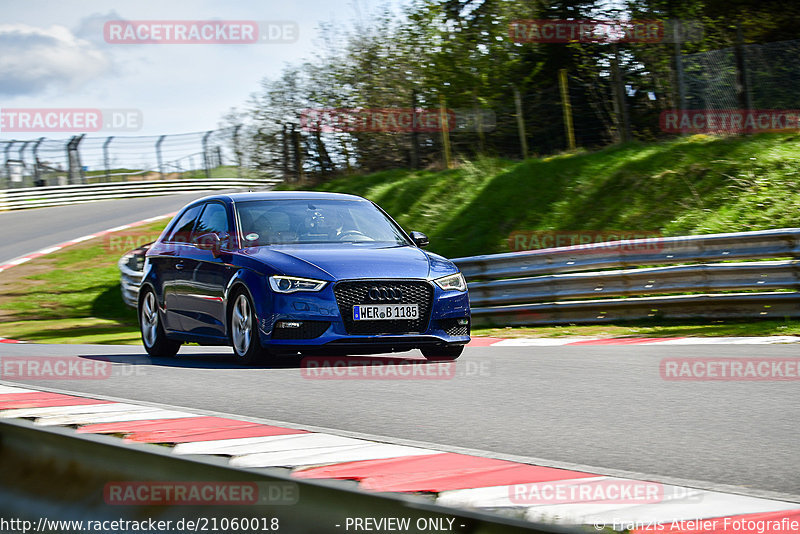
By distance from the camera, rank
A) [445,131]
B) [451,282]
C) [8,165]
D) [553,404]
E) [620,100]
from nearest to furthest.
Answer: [553,404], [451,282], [620,100], [445,131], [8,165]

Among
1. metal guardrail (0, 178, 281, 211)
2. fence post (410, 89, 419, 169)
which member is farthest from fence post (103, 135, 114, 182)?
fence post (410, 89, 419, 169)

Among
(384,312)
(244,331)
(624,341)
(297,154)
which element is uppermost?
(297,154)

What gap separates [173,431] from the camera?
495 centimetres

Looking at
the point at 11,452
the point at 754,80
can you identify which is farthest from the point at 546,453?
Result: the point at 754,80

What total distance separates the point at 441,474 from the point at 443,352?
561 cm

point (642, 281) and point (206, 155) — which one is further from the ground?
point (206, 155)

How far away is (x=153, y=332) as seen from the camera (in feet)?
35.4

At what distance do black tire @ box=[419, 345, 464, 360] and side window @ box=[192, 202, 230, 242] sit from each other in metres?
2.17

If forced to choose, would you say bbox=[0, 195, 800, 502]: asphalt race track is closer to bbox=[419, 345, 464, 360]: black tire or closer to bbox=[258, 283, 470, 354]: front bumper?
bbox=[419, 345, 464, 360]: black tire

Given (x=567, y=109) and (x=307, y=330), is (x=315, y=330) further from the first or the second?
(x=567, y=109)

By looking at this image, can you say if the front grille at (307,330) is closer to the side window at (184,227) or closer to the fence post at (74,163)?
the side window at (184,227)

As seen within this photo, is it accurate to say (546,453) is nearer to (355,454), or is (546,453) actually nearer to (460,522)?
(355,454)

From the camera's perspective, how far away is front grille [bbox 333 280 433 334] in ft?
27.6

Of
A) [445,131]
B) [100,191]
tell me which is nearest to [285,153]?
[445,131]
